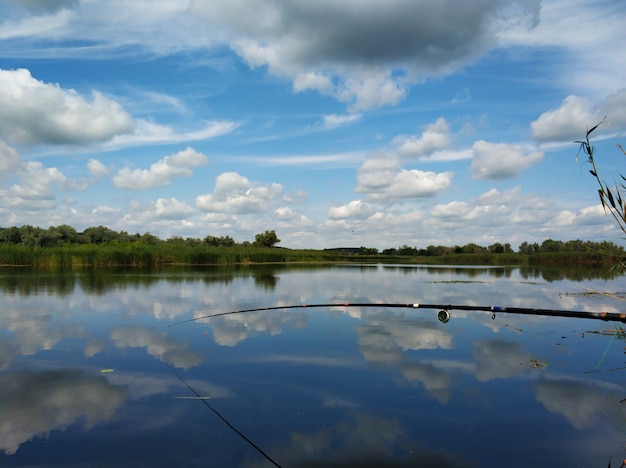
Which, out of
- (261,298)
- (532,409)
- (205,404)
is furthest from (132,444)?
(261,298)

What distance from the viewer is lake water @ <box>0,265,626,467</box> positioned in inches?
191

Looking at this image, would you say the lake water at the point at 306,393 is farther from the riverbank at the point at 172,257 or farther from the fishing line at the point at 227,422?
the riverbank at the point at 172,257

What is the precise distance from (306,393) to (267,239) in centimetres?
8669

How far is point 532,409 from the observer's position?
241 inches

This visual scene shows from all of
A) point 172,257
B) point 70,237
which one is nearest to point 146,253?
point 172,257

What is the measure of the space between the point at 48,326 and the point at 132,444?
27.6ft

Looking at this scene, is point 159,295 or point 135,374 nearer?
point 135,374

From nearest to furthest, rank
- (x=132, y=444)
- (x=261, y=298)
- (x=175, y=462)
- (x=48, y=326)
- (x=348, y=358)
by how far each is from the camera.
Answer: (x=175, y=462) → (x=132, y=444) → (x=348, y=358) → (x=48, y=326) → (x=261, y=298)

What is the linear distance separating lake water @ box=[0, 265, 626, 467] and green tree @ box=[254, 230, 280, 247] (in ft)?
261

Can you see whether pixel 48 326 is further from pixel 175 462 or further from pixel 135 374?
pixel 175 462

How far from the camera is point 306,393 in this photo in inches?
263

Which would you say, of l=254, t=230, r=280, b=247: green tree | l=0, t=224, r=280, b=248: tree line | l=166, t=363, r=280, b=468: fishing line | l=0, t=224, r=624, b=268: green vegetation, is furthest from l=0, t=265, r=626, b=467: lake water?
l=254, t=230, r=280, b=247: green tree

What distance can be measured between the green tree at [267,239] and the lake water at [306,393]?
3132 inches

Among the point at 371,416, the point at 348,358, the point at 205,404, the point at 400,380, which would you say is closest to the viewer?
the point at 371,416
